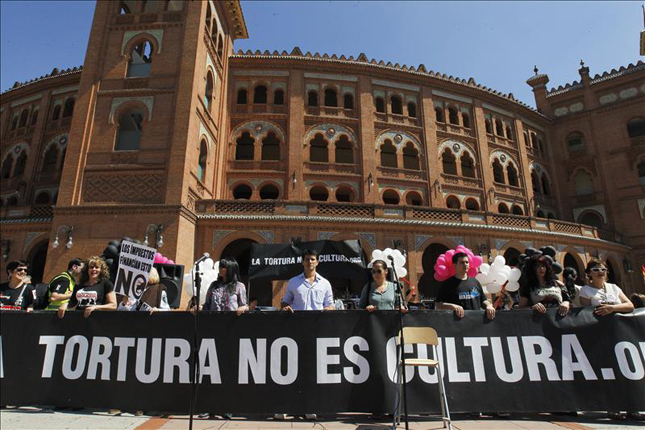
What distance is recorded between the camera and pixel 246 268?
20547mm

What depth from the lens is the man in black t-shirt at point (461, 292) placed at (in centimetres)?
539

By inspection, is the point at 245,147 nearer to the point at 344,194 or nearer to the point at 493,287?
the point at 344,194

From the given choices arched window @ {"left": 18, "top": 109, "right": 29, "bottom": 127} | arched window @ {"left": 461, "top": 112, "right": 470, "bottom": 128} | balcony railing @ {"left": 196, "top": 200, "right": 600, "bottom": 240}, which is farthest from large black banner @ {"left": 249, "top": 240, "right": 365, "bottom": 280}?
arched window @ {"left": 18, "top": 109, "right": 29, "bottom": 127}

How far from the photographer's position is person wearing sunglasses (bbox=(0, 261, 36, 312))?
5.87m

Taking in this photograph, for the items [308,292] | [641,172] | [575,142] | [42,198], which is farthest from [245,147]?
[641,172]

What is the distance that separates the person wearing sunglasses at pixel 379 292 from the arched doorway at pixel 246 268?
46.0 feet

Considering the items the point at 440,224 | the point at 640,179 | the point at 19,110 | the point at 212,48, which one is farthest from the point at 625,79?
the point at 19,110

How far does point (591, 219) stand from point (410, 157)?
15698 millimetres

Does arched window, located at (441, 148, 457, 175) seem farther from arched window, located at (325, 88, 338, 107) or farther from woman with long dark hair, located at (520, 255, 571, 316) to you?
woman with long dark hair, located at (520, 255, 571, 316)

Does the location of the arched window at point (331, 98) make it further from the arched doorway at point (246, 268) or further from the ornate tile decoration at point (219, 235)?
the ornate tile decoration at point (219, 235)

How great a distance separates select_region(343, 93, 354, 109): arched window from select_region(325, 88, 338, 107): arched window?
0.62 m

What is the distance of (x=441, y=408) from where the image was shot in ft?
15.4

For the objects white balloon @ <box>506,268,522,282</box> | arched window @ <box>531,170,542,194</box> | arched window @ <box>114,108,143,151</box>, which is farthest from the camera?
arched window @ <box>531,170,542,194</box>

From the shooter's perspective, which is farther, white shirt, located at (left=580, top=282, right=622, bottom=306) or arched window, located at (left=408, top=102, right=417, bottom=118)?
arched window, located at (left=408, top=102, right=417, bottom=118)
